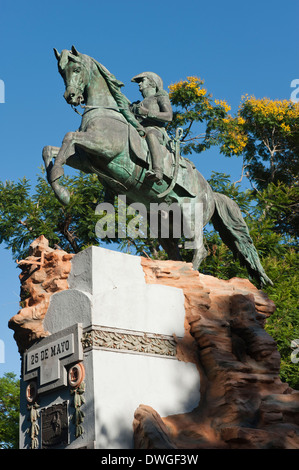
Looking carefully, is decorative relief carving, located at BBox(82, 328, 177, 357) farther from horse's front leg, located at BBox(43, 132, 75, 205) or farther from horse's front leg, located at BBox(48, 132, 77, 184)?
horse's front leg, located at BBox(48, 132, 77, 184)

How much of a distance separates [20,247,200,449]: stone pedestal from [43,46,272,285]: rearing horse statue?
5.44 ft

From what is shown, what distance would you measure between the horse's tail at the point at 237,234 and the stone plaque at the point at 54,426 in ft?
14.7

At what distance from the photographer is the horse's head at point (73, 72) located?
1020cm

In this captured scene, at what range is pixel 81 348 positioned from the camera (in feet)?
25.8

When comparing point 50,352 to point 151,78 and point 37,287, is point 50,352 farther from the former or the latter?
point 151,78

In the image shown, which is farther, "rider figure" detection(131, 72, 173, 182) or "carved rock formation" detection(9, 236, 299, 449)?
"rider figure" detection(131, 72, 173, 182)

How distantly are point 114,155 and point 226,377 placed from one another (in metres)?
3.46

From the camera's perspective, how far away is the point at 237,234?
11.5 m

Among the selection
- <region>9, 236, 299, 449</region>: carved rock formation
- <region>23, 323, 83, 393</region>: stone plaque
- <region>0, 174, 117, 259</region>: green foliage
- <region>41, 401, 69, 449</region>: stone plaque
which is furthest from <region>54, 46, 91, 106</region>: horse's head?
<region>0, 174, 117, 259</region>: green foliage

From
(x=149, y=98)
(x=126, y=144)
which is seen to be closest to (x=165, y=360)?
(x=126, y=144)

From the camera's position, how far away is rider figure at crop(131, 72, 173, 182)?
10273mm

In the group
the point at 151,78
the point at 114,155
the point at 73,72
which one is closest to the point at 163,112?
the point at 151,78

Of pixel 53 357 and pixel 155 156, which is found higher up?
pixel 155 156
